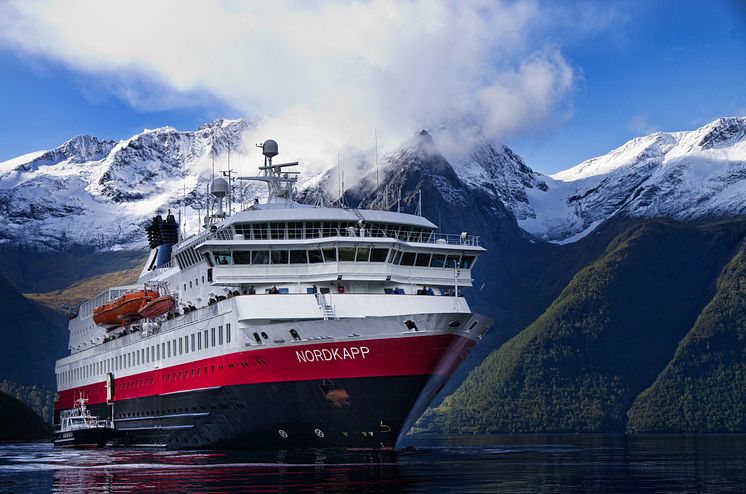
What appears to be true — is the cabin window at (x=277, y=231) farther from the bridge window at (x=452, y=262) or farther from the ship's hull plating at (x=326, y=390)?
the bridge window at (x=452, y=262)

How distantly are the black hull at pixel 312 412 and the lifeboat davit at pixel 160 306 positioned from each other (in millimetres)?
9185

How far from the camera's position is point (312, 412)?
57469mm

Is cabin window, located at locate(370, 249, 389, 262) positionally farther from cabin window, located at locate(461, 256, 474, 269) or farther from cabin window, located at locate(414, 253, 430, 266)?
cabin window, located at locate(461, 256, 474, 269)

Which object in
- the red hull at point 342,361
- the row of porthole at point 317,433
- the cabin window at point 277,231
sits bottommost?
the row of porthole at point 317,433

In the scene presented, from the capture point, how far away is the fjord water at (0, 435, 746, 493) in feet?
138

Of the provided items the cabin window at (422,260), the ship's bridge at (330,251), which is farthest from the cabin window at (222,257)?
the cabin window at (422,260)

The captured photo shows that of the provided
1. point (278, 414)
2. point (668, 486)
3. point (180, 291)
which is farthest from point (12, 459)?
point (668, 486)

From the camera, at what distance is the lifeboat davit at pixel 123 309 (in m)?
77.1

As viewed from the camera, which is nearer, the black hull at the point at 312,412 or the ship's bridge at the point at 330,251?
the black hull at the point at 312,412

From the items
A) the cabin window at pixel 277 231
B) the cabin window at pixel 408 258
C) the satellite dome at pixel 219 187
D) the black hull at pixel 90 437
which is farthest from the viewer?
the black hull at pixel 90 437

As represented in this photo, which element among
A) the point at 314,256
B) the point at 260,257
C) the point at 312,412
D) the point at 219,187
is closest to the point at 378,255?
the point at 314,256

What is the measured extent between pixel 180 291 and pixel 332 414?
19483 mm

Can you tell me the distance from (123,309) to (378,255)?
23.5 meters

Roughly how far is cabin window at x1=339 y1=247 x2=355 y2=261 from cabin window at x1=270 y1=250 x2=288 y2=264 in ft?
9.46
